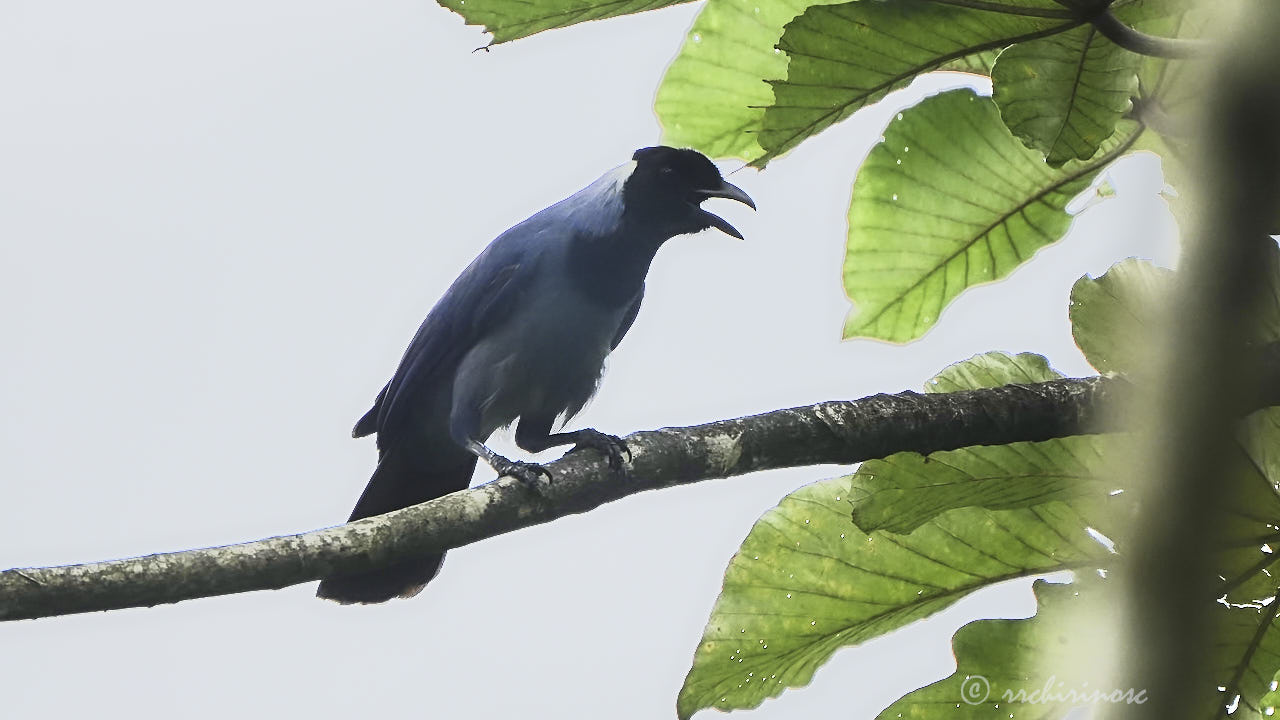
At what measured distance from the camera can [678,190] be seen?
17.1ft

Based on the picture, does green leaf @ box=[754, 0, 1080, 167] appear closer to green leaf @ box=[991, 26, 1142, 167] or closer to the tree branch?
green leaf @ box=[991, 26, 1142, 167]

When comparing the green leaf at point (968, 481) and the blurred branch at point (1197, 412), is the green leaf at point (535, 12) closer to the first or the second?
the green leaf at point (968, 481)

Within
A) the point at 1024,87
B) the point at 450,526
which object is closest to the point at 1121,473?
the point at 1024,87

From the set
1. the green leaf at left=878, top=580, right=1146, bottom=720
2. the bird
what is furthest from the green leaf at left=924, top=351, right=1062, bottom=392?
the bird

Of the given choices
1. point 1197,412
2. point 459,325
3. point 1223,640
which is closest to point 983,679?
point 1223,640

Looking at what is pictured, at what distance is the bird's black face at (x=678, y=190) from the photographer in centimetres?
513

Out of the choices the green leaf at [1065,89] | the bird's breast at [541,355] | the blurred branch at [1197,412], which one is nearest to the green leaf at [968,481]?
the green leaf at [1065,89]

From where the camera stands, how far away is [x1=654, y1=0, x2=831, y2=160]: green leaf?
2.65 meters

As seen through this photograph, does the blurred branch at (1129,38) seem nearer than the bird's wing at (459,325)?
Yes

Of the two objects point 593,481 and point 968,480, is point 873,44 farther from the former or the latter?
point 593,481

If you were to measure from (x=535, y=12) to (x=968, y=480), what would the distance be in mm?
1070

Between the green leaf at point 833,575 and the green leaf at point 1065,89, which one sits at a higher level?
the green leaf at point 1065,89

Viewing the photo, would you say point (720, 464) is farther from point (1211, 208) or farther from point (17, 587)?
point (1211, 208)

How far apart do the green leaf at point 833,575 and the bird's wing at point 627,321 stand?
291 centimetres
